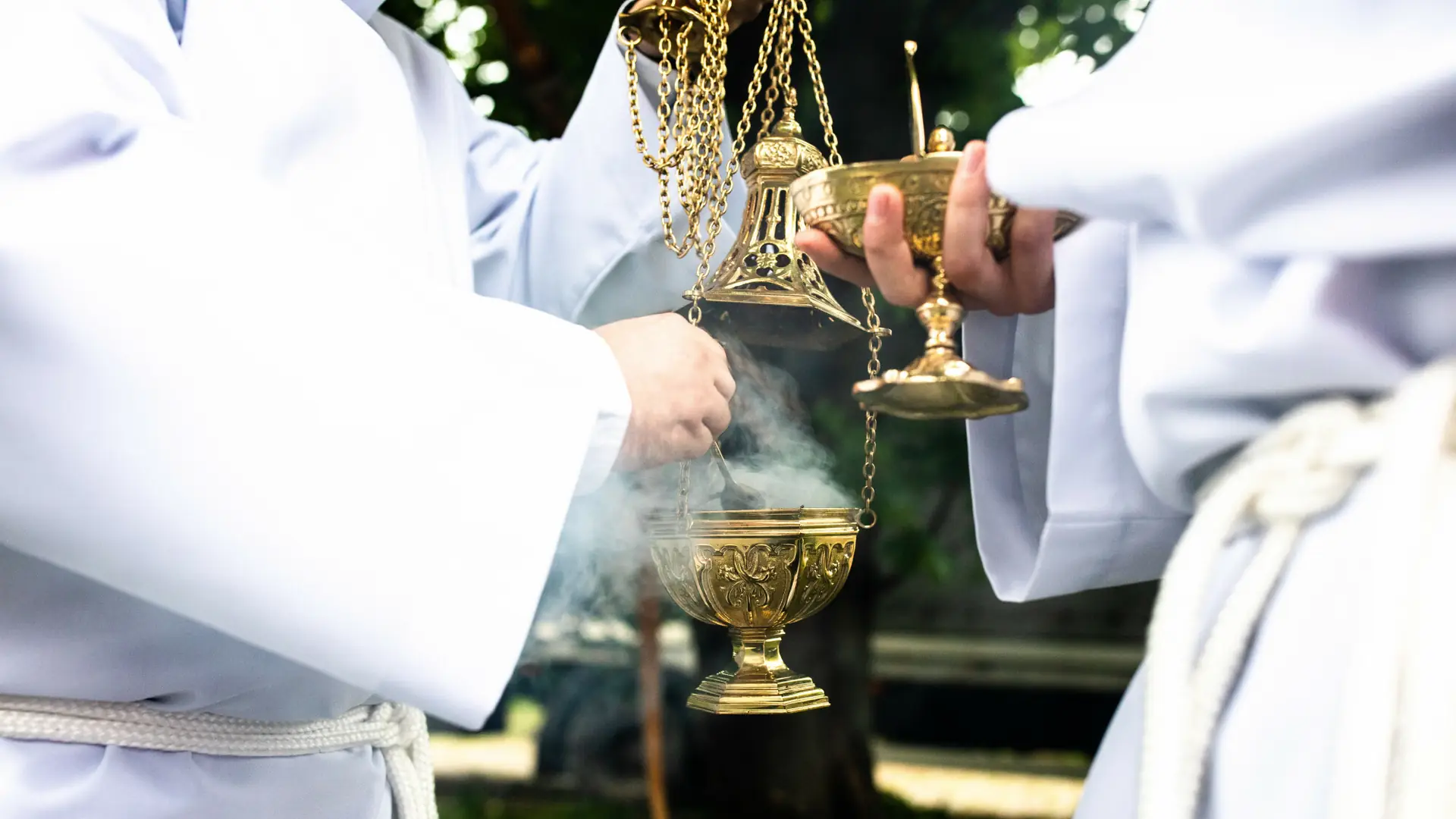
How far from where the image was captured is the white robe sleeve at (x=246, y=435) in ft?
3.35

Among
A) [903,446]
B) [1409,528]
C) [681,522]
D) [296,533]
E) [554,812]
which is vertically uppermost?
[1409,528]

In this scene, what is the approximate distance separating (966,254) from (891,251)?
0.20ft

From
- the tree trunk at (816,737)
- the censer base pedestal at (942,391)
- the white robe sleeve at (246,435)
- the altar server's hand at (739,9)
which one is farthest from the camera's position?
the tree trunk at (816,737)

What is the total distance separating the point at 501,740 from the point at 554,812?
147cm

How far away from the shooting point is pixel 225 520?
102cm

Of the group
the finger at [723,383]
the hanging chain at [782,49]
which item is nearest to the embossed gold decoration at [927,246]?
the finger at [723,383]

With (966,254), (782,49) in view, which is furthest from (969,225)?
(782,49)

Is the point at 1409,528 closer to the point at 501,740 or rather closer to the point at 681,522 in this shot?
the point at 681,522

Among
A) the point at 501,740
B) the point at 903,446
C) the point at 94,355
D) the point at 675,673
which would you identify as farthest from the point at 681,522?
the point at 501,740

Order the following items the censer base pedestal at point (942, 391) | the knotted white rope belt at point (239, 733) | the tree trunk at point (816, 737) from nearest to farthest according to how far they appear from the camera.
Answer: the censer base pedestal at point (942, 391) → the knotted white rope belt at point (239, 733) → the tree trunk at point (816, 737)

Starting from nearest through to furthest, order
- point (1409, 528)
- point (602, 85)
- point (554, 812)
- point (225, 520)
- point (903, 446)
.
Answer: point (1409, 528) < point (225, 520) < point (602, 85) < point (903, 446) < point (554, 812)

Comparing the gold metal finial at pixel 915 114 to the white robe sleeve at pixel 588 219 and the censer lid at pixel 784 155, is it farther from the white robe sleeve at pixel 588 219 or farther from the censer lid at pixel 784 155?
the white robe sleeve at pixel 588 219

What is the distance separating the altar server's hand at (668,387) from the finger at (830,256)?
8.8 inches

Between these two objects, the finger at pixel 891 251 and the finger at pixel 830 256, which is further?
the finger at pixel 830 256
